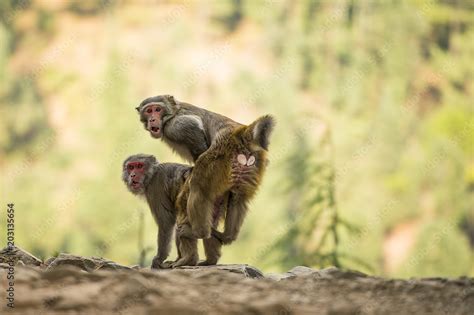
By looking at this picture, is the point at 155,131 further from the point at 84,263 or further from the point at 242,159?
the point at 84,263

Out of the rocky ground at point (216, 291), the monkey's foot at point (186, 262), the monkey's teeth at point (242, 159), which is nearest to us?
the rocky ground at point (216, 291)

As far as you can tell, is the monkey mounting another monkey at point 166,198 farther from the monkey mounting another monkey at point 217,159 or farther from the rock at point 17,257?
the rock at point 17,257

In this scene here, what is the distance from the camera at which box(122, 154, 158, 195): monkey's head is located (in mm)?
7578

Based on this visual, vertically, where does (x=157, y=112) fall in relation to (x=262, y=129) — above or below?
above

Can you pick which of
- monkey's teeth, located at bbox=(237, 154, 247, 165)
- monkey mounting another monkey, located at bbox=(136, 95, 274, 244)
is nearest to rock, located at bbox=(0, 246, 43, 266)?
monkey mounting another monkey, located at bbox=(136, 95, 274, 244)

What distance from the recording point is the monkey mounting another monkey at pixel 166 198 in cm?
744

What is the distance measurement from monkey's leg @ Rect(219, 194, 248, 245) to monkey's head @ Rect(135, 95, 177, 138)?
865mm

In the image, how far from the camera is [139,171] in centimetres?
759

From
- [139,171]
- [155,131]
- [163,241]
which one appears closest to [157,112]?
[155,131]

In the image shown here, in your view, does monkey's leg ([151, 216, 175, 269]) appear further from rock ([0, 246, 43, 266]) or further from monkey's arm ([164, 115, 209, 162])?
rock ([0, 246, 43, 266])

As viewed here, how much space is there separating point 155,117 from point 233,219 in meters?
1.09

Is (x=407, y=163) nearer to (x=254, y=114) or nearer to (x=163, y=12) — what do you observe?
(x=254, y=114)

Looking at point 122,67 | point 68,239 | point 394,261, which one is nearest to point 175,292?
point 68,239

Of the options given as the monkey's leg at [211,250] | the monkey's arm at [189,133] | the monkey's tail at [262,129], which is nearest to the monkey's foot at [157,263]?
the monkey's leg at [211,250]
